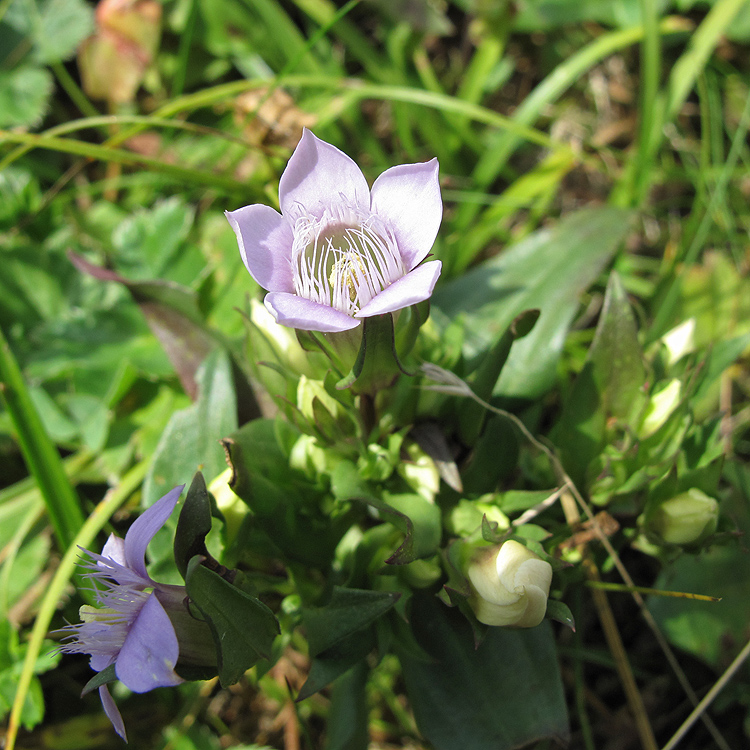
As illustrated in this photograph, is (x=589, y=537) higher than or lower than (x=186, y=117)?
lower

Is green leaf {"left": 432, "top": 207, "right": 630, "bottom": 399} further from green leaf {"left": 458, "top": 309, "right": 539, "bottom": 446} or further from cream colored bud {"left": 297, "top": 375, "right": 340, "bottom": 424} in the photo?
cream colored bud {"left": 297, "top": 375, "right": 340, "bottom": 424}

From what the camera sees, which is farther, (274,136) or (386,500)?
(274,136)

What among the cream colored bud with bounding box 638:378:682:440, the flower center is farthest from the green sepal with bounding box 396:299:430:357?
the cream colored bud with bounding box 638:378:682:440

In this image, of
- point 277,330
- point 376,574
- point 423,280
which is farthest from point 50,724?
point 423,280

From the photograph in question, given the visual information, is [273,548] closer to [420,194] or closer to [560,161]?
[420,194]

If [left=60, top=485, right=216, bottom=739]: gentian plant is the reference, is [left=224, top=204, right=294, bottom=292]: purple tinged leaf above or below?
above

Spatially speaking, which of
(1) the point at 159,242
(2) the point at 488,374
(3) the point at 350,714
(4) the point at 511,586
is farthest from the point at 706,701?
(1) the point at 159,242

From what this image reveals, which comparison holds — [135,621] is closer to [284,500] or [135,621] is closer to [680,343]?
[284,500]

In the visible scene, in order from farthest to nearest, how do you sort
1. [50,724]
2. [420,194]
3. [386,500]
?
1. [50,724]
2. [386,500]
3. [420,194]
